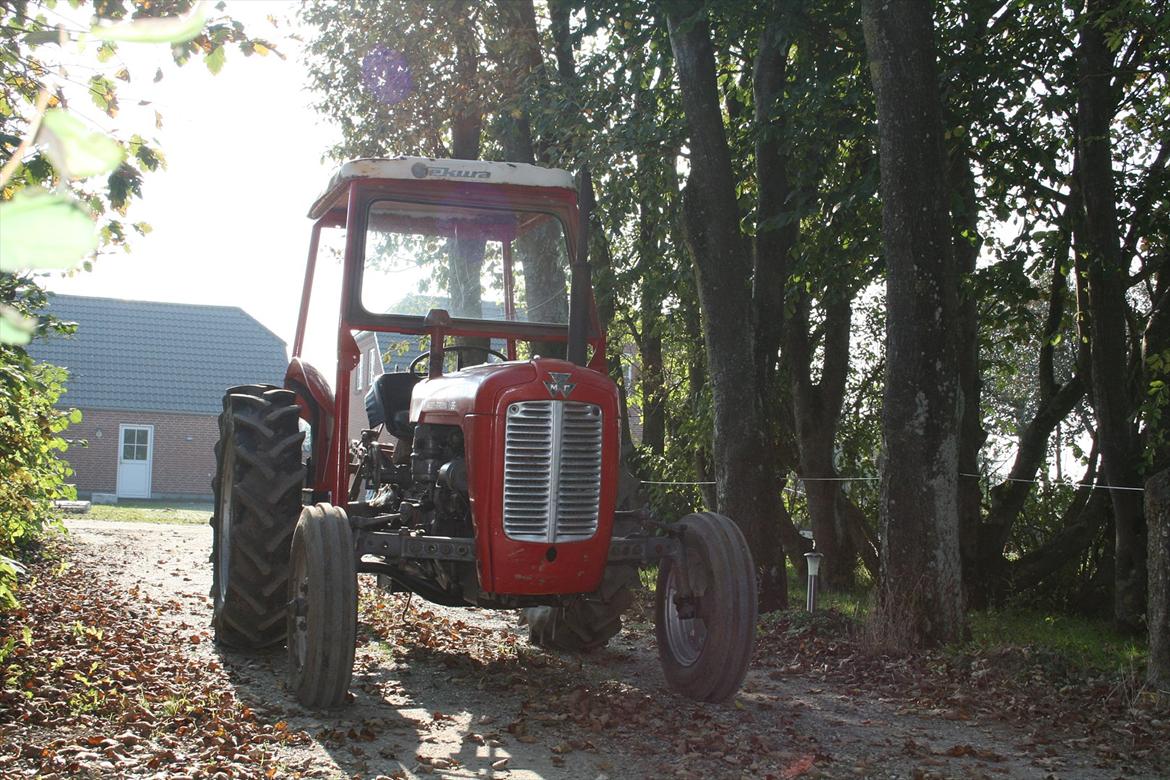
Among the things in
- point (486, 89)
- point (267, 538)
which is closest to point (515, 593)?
point (267, 538)

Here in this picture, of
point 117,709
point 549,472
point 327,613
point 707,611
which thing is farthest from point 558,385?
point 117,709

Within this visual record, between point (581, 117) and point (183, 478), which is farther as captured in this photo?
point (183, 478)

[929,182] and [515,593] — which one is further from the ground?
[929,182]

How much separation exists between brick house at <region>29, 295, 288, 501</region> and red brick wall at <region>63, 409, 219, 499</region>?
0.03 m

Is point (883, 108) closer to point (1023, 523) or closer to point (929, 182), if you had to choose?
point (929, 182)

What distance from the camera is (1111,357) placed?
9852mm

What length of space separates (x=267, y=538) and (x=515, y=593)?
1.60 m

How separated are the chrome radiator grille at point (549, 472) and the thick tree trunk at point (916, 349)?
8.26 feet

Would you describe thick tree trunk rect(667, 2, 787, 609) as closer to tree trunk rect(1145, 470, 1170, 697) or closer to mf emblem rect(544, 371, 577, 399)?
tree trunk rect(1145, 470, 1170, 697)

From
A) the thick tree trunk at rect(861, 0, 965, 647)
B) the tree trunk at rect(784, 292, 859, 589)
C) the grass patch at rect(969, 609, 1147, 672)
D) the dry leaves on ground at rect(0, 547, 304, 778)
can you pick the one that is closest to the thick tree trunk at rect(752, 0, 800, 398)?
the tree trunk at rect(784, 292, 859, 589)

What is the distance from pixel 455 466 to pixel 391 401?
51.6 inches

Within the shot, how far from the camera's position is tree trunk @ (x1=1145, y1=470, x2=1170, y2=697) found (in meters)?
5.82

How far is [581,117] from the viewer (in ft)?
39.3

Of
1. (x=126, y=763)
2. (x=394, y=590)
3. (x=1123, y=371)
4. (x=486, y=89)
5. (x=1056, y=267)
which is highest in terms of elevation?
(x=486, y=89)
